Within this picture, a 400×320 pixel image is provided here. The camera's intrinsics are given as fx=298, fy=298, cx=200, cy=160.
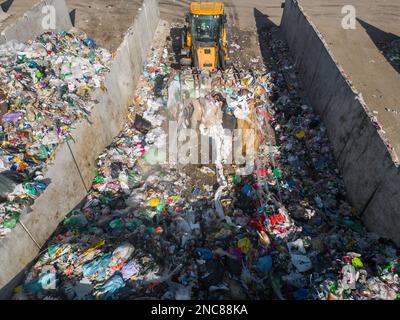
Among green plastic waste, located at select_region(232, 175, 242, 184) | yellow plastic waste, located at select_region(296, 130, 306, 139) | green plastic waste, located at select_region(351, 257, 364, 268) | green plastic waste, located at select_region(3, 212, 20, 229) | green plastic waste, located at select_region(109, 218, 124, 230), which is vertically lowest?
green plastic waste, located at select_region(232, 175, 242, 184)

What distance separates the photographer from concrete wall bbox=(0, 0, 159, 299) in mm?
4836

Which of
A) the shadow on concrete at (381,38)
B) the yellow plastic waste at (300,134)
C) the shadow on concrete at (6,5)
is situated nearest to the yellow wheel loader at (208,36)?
the yellow plastic waste at (300,134)

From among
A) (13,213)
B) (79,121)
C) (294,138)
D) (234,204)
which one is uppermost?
(79,121)

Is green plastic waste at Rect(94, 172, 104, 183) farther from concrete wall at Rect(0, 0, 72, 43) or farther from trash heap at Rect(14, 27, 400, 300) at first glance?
concrete wall at Rect(0, 0, 72, 43)

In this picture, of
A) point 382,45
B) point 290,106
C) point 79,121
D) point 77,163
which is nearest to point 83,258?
point 77,163

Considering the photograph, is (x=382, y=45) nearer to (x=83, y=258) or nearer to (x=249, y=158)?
(x=249, y=158)

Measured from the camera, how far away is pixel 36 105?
664cm

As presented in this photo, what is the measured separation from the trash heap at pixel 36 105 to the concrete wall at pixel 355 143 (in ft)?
18.7

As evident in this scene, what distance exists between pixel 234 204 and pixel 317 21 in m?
10.4

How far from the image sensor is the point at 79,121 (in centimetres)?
638

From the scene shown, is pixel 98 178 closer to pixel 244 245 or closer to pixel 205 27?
pixel 244 245

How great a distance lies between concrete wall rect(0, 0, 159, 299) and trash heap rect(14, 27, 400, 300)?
243mm

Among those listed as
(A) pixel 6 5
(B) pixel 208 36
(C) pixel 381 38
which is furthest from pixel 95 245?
(A) pixel 6 5

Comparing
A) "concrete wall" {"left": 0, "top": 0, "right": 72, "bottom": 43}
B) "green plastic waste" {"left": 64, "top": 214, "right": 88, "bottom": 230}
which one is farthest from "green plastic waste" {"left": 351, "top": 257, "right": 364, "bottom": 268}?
"concrete wall" {"left": 0, "top": 0, "right": 72, "bottom": 43}
